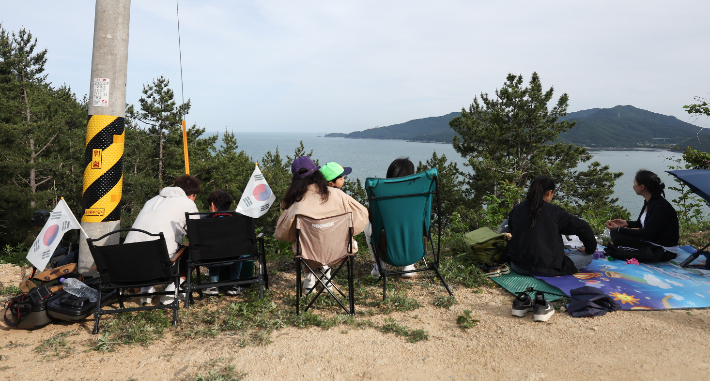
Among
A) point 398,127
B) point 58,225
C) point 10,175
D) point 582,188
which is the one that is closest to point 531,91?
point 582,188

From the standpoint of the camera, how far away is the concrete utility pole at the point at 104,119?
12.3 ft

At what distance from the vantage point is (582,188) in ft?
74.3

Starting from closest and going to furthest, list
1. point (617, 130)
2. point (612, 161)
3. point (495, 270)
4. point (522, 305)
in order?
point (522, 305), point (495, 270), point (612, 161), point (617, 130)

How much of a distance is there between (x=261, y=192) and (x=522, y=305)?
8.51ft

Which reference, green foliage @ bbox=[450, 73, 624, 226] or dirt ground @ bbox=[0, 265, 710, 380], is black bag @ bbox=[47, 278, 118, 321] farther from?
green foliage @ bbox=[450, 73, 624, 226]

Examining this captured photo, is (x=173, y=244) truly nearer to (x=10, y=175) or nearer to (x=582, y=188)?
(x=10, y=175)

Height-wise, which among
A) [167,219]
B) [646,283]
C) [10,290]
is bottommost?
[10,290]

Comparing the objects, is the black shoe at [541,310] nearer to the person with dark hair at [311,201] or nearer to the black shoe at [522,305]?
the black shoe at [522,305]

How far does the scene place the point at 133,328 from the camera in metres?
3.05

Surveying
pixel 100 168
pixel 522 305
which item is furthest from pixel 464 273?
pixel 100 168

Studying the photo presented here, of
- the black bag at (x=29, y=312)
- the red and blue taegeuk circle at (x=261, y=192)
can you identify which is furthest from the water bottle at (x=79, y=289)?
the red and blue taegeuk circle at (x=261, y=192)

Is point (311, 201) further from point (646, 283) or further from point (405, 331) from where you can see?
point (646, 283)

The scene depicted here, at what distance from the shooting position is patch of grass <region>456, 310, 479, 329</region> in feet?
10.3

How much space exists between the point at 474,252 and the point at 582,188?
21284 millimetres
